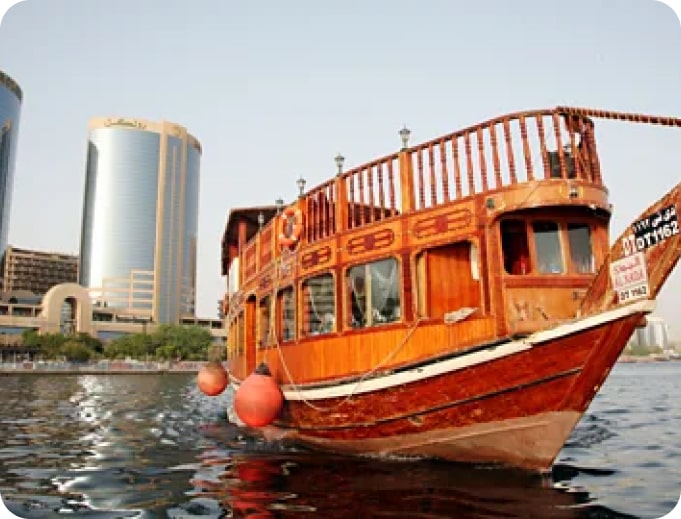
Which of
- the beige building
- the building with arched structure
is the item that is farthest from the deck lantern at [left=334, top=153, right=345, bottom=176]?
the beige building

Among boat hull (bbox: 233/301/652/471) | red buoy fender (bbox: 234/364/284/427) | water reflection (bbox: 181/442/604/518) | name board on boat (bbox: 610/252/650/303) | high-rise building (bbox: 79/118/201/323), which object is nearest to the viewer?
water reflection (bbox: 181/442/604/518)

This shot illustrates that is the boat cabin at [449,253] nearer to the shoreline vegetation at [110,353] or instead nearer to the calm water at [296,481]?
the calm water at [296,481]

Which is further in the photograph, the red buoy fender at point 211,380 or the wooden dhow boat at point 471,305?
the red buoy fender at point 211,380

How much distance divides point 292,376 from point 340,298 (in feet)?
6.57

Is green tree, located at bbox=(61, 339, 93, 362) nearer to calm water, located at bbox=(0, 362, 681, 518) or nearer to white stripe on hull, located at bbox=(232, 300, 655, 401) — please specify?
calm water, located at bbox=(0, 362, 681, 518)

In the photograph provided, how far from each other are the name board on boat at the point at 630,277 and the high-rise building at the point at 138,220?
407 feet

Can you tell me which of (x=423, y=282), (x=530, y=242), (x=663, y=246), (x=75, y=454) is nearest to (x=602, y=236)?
(x=530, y=242)

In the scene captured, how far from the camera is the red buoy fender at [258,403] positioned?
29.8ft

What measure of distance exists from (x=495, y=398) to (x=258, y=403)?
377 centimetres

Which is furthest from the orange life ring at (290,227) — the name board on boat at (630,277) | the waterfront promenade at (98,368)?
the waterfront promenade at (98,368)

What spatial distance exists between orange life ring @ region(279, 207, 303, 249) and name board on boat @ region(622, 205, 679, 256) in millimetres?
5726

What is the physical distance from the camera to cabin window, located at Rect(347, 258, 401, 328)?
8.75 metres

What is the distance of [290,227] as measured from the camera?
10.9 meters

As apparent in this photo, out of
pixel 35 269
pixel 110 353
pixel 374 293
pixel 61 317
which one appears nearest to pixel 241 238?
pixel 374 293
